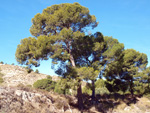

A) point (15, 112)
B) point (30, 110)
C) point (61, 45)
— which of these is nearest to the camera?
point (15, 112)

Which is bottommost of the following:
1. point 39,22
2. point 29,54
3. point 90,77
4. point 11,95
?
point 11,95

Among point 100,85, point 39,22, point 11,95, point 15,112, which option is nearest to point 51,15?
point 39,22

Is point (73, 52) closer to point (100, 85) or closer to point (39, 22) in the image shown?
point (39, 22)

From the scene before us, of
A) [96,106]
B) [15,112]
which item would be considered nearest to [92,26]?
[96,106]

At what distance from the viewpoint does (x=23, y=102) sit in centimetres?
804

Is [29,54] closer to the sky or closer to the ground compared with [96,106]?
closer to the sky

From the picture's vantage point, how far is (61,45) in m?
11.9

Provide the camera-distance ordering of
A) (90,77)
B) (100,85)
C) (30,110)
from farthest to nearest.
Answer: (100,85) → (90,77) → (30,110)

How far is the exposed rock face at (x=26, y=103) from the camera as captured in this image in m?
6.95

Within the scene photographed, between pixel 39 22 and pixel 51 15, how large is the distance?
1419 millimetres

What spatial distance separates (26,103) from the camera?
801 centimetres

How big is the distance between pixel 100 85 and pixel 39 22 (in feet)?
70.0

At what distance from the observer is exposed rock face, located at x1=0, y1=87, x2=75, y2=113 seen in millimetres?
6948

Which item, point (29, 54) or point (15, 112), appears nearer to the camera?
point (15, 112)
